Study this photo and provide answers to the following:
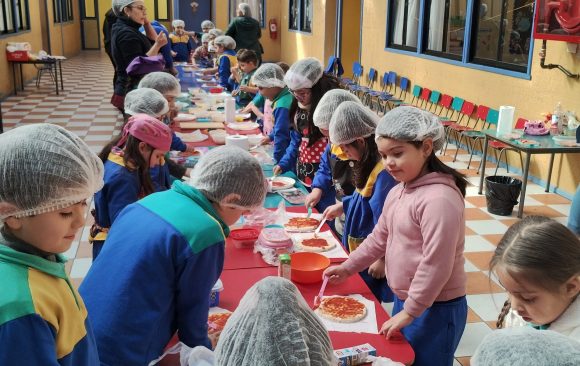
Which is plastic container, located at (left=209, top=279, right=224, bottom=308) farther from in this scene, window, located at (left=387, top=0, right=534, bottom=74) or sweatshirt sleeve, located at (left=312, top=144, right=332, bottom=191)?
window, located at (left=387, top=0, right=534, bottom=74)

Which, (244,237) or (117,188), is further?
(244,237)

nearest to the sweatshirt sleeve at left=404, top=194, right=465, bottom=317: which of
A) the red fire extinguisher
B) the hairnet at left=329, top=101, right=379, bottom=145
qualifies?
the hairnet at left=329, top=101, right=379, bottom=145

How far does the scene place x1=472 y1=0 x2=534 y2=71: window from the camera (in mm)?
6469

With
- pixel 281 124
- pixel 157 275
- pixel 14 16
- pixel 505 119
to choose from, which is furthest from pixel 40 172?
pixel 14 16

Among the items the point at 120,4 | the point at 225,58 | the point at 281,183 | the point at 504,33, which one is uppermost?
the point at 120,4

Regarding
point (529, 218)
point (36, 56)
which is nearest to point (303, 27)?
point (36, 56)

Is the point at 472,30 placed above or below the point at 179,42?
above

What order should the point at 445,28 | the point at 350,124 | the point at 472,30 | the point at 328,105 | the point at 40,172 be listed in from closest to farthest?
1. the point at 40,172
2. the point at 350,124
3. the point at 328,105
4. the point at 472,30
5. the point at 445,28

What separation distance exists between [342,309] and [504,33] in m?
5.94

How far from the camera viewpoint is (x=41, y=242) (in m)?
1.27

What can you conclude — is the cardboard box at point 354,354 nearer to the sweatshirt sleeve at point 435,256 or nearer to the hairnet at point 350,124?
the sweatshirt sleeve at point 435,256

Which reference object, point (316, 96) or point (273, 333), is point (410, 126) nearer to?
point (273, 333)

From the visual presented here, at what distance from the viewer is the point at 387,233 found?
2.32 m

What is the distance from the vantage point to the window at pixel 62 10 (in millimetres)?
17366
